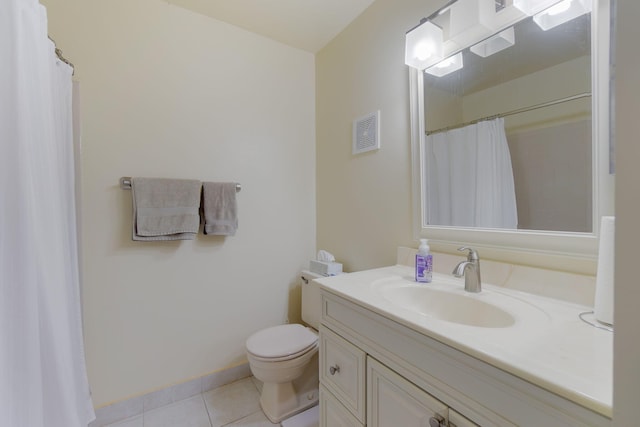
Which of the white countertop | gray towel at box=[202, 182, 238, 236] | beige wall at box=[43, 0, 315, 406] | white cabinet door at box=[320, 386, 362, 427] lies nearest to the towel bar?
beige wall at box=[43, 0, 315, 406]

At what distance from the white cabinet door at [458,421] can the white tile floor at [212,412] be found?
1184mm

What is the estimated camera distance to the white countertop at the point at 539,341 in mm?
454

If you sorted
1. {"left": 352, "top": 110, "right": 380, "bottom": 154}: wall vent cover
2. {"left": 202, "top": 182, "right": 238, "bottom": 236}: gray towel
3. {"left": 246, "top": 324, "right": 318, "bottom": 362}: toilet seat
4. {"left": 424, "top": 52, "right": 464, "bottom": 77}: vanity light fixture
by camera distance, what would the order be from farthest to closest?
{"left": 202, "top": 182, "right": 238, "bottom": 236}: gray towel < {"left": 352, "top": 110, "right": 380, "bottom": 154}: wall vent cover < {"left": 246, "top": 324, "right": 318, "bottom": 362}: toilet seat < {"left": 424, "top": 52, "right": 464, "bottom": 77}: vanity light fixture

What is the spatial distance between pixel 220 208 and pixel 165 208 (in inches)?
11.6

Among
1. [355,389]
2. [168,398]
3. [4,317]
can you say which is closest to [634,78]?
[355,389]

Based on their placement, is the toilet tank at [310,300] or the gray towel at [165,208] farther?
the toilet tank at [310,300]

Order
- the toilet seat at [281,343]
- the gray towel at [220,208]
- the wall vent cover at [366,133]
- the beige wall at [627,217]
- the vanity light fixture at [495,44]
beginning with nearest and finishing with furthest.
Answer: the beige wall at [627,217]
the vanity light fixture at [495,44]
the toilet seat at [281,343]
the wall vent cover at [366,133]
the gray towel at [220,208]

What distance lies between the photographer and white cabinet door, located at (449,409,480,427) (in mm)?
596

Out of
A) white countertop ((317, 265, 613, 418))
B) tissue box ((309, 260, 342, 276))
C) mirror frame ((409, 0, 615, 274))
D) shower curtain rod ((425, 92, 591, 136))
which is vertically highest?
shower curtain rod ((425, 92, 591, 136))

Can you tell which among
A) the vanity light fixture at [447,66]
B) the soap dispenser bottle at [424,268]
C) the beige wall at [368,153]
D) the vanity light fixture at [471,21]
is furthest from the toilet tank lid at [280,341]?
the vanity light fixture at [471,21]

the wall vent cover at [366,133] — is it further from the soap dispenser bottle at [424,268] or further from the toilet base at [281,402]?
the toilet base at [281,402]

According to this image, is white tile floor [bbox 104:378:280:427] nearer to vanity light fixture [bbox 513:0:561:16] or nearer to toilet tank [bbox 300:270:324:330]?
toilet tank [bbox 300:270:324:330]

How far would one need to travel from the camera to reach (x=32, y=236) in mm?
718

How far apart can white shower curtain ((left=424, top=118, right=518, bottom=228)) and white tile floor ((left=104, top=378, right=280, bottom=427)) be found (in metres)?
1.44
